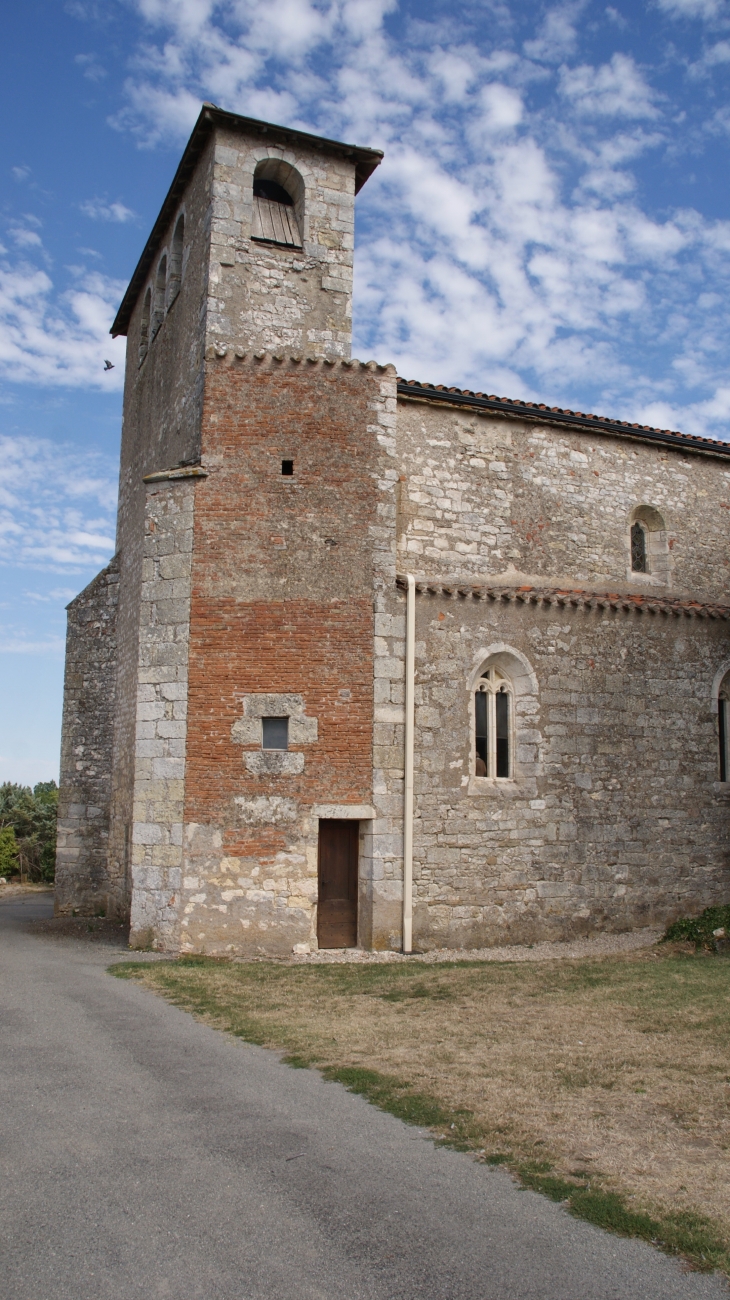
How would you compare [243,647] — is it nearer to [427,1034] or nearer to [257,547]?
[257,547]

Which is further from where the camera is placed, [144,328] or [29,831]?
[29,831]

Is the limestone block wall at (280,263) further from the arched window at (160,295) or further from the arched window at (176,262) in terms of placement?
the arched window at (160,295)

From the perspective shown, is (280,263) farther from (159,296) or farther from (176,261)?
(159,296)

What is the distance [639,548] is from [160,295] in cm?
929

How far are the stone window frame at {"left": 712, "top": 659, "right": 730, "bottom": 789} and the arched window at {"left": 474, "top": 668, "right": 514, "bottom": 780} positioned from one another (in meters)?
3.71

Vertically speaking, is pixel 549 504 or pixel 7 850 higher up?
pixel 549 504

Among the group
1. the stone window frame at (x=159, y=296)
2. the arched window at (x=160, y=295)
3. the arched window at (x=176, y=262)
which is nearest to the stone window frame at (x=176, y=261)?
the arched window at (x=176, y=262)

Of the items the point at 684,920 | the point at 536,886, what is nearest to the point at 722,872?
the point at 684,920

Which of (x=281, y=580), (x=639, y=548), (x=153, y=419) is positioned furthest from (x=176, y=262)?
(x=639, y=548)

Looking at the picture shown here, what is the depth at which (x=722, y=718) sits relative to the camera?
48.9 feet

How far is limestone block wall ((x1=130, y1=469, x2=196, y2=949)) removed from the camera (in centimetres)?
1153

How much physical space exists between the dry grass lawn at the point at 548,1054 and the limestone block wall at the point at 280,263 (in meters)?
8.71

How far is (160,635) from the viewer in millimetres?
12008

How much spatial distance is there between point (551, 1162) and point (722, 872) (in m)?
10.6
